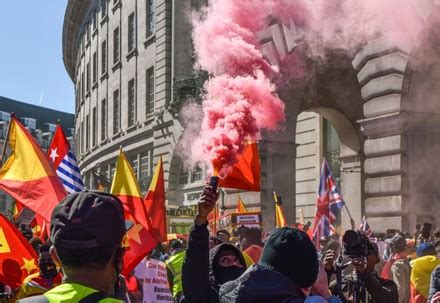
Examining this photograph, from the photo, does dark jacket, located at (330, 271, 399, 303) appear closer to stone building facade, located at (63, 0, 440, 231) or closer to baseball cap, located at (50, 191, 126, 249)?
baseball cap, located at (50, 191, 126, 249)

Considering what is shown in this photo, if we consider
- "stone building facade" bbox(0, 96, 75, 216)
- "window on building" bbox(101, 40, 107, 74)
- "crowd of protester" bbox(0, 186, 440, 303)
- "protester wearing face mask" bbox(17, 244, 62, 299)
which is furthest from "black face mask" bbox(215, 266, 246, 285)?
"stone building facade" bbox(0, 96, 75, 216)

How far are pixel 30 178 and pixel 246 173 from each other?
271 centimetres

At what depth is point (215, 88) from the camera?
8.90m

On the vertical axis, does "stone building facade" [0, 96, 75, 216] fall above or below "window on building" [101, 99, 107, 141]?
above

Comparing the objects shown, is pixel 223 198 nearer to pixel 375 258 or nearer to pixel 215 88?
pixel 215 88

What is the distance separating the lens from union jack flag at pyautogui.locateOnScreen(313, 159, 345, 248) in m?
11.0

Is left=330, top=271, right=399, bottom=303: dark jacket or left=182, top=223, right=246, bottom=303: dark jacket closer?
left=182, top=223, right=246, bottom=303: dark jacket

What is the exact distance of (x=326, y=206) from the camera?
37.9 feet

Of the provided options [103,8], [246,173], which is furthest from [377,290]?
[103,8]

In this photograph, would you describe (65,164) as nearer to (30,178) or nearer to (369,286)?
(30,178)

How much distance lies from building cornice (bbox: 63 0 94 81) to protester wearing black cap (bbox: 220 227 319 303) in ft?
126

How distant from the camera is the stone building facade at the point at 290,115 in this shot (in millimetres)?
13500

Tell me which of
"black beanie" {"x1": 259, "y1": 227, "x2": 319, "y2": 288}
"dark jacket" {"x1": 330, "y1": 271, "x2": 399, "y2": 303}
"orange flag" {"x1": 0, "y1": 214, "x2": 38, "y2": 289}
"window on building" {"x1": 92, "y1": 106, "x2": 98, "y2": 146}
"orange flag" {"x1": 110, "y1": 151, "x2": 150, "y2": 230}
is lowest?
"dark jacket" {"x1": 330, "y1": 271, "x2": 399, "y2": 303}

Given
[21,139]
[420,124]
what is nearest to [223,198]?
[420,124]
